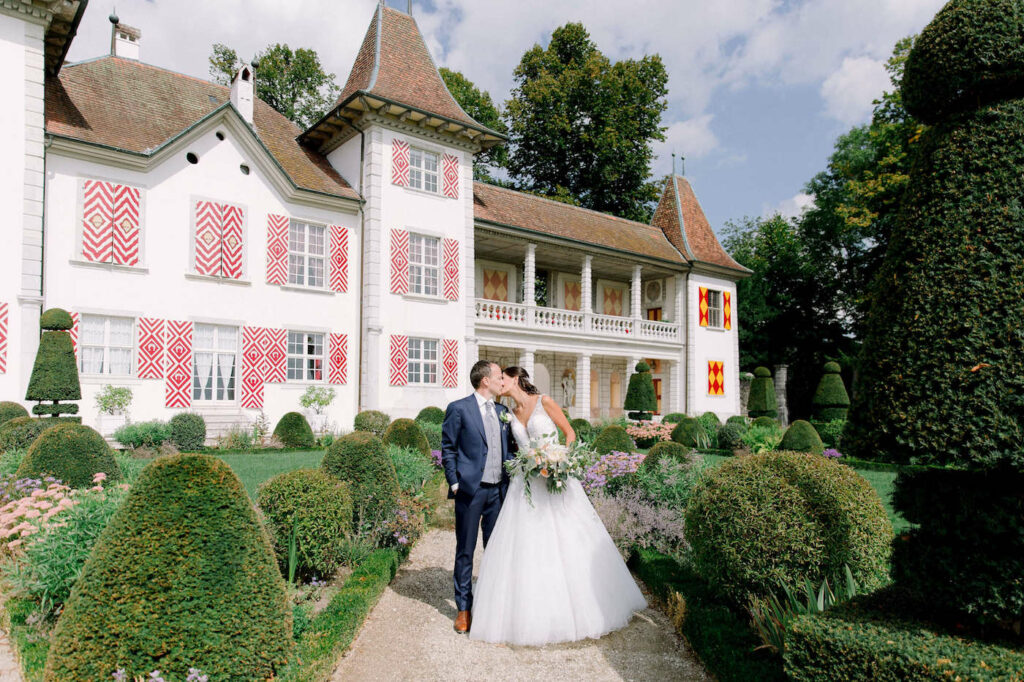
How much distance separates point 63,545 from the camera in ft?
15.7

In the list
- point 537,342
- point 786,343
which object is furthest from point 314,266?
point 786,343

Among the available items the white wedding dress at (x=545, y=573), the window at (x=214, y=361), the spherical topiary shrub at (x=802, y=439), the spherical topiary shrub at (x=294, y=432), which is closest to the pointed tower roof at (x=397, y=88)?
the window at (x=214, y=361)

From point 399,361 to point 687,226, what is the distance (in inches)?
600

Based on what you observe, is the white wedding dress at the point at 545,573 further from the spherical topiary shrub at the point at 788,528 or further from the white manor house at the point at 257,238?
the white manor house at the point at 257,238

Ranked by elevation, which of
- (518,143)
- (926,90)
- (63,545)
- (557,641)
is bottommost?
(557,641)

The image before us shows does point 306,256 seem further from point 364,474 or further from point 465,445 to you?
point 465,445

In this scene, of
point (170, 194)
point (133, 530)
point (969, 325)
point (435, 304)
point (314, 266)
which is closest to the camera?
point (969, 325)

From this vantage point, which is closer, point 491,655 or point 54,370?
point 491,655

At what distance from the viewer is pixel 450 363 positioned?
62.8 feet

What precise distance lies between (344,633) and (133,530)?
1.79m

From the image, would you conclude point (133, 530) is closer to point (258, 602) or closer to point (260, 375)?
point (258, 602)

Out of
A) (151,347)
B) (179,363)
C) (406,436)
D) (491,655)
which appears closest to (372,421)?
(179,363)

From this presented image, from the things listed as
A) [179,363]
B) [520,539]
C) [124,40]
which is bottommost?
[520,539]

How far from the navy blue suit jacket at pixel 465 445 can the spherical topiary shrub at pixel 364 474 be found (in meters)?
1.94
